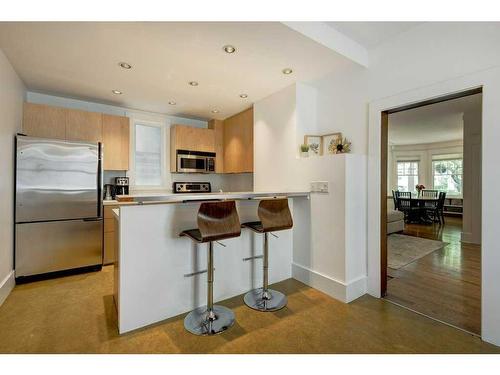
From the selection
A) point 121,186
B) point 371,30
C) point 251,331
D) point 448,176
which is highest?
point 371,30

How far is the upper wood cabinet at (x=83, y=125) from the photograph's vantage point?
3.38 metres

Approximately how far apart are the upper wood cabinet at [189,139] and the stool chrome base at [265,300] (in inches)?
108

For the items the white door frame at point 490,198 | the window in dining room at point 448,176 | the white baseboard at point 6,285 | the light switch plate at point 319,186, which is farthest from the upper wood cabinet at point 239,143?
the window in dining room at point 448,176

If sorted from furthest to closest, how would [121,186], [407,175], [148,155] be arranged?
[407,175]
[148,155]
[121,186]

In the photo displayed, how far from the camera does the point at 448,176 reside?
8031 mm

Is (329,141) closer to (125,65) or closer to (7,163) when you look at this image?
(125,65)

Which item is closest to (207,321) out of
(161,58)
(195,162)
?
(161,58)

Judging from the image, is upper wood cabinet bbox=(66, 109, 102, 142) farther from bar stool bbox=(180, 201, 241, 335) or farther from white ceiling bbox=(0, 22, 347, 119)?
bar stool bbox=(180, 201, 241, 335)

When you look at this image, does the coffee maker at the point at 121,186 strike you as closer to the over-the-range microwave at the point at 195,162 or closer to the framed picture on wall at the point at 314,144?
the over-the-range microwave at the point at 195,162

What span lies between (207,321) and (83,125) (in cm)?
326

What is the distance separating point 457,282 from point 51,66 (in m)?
5.17

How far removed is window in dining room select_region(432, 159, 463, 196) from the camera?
7832 mm
